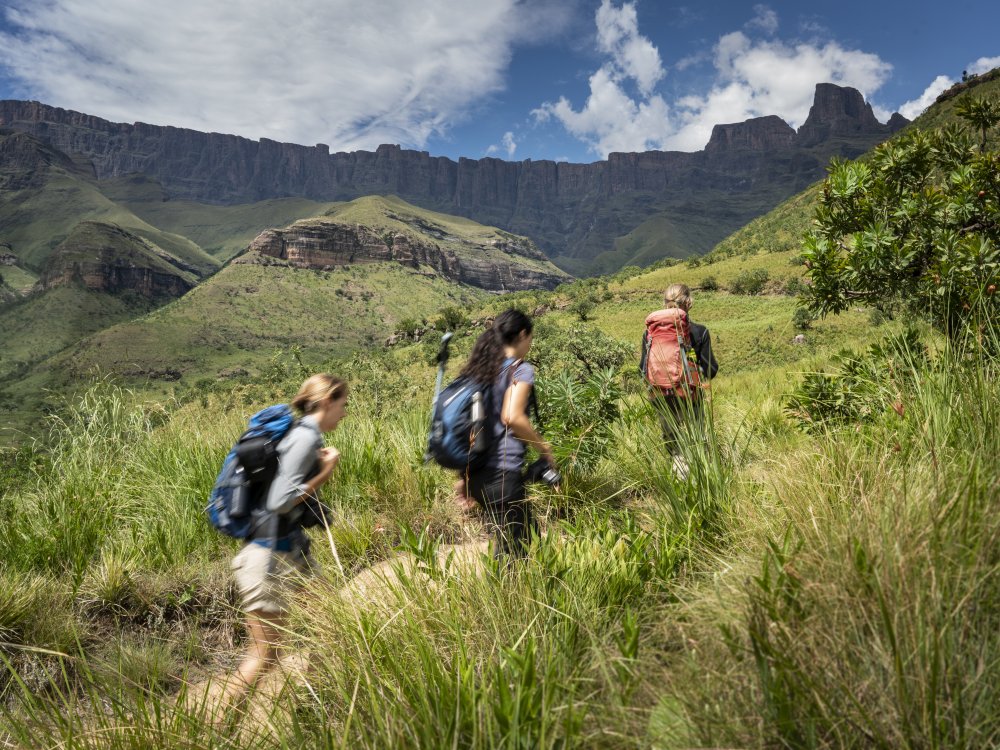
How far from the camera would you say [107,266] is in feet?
542

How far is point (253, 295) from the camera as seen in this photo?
136 m

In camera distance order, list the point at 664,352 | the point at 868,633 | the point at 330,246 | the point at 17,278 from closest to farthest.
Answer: the point at 868,633 < the point at 664,352 < the point at 330,246 < the point at 17,278

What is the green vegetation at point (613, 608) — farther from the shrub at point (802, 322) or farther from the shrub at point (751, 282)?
the shrub at point (751, 282)

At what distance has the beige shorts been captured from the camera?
2.61 m

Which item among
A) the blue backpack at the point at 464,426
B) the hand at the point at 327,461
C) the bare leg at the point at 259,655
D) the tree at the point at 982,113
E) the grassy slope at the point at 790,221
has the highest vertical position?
the grassy slope at the point at 790,221

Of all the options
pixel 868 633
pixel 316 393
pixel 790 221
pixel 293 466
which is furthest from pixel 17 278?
pixel 868 633

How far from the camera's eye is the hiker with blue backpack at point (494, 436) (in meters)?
2.86

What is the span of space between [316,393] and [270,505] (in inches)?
29.6

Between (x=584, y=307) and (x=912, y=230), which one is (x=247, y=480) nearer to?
(x=912, y=230)

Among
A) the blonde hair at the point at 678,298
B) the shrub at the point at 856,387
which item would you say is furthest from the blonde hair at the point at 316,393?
the shrub at the point at 856,387

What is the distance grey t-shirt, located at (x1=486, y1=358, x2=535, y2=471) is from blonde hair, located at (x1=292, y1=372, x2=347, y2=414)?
3.37 ft

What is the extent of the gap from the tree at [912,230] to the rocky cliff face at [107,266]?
209m

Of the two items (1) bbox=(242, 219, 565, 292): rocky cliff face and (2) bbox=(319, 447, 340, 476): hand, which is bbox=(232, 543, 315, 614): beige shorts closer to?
(2) bbox=(319, 447, 340, 476): hand

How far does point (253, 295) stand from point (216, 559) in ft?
490
